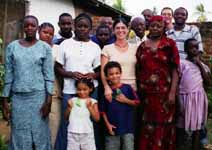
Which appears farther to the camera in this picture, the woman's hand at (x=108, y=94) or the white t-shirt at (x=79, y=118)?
the woman's hand at (x=108, y=94)

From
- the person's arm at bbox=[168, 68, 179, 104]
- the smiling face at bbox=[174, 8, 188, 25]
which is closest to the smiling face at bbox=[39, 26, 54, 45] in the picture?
the person's arm at bbox=[168, 68, 179, 104]

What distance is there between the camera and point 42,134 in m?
4.66

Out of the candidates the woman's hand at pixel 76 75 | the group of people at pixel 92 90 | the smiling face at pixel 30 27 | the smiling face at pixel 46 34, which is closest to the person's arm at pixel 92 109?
the group of people at pixel 92 90

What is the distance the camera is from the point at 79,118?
4.68m

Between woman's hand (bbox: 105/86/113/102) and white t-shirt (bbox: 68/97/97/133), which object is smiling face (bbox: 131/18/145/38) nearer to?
woman's hand (bbox: 105/86/113/102)

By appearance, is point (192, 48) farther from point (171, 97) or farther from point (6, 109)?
point (6, 109)

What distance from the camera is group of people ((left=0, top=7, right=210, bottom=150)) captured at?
15.1 ft

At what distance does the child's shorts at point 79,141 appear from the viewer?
4684 mm

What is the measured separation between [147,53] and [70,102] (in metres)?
0.98

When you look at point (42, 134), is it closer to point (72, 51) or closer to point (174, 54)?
point (72, 51)

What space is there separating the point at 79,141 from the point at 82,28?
3.93 feet

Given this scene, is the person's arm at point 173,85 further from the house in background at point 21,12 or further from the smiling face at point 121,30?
the house in background at point 21,12

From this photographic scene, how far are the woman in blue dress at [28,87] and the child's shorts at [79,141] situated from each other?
284mm

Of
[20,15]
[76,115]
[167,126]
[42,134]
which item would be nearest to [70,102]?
[76,115]
